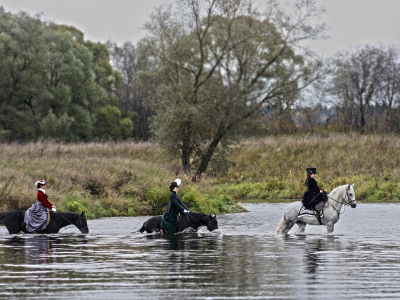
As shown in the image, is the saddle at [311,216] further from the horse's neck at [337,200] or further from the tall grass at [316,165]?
the tall grass at [316,165]

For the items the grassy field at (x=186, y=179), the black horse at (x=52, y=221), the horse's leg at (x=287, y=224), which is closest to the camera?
the black horse at (x=52, y=221)

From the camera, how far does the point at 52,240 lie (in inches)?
581

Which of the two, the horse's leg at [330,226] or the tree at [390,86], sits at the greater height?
the tree at [390,86]

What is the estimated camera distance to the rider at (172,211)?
1591 centimetres

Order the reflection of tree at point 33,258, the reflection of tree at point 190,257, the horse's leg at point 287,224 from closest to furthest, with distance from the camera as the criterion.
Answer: the reflection of tree at point 33,258 → the reflection of tree at point 190,257 → the horse's leg at point 287,224

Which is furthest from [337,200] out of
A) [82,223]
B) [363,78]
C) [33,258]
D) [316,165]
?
[363,78]

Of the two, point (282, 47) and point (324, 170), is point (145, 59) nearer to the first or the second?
point (282, 47)

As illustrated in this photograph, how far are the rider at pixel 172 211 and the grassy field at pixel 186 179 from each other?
652 cm

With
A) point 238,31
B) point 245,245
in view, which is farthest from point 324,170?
point 245,245

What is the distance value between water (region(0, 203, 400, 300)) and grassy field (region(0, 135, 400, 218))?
6.33 m

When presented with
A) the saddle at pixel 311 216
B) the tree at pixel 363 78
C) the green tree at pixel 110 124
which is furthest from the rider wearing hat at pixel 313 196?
the green tree at pixel 110 124

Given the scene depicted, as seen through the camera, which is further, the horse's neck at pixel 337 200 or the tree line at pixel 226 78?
the tree line at pixel 226 78

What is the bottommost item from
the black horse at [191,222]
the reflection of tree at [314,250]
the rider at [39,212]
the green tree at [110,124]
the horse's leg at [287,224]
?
the reflection of tree at [314,250]

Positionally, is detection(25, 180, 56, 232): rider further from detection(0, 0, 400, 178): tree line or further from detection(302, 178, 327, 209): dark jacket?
detection(0, 0, 400, 178): tree line
